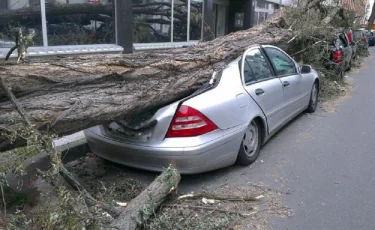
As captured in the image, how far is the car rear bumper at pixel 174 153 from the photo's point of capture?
384cm

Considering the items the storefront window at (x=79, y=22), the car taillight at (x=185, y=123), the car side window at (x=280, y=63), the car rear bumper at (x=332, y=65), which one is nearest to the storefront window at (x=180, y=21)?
the storefront window at (x=79, y=22)

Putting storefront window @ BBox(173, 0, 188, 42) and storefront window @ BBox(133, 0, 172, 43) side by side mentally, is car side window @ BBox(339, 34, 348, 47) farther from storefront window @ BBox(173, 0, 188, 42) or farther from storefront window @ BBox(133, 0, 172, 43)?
storefront window @ BBox(133, 0, 172, 43)

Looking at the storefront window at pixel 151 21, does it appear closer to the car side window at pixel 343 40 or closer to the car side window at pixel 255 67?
the car side window at pixel 255 67

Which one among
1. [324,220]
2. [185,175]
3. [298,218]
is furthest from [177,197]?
[324,220]

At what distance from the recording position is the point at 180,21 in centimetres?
1191

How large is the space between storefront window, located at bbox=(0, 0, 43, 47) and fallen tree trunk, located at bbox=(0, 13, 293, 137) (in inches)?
142

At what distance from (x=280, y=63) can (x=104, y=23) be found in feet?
15.9

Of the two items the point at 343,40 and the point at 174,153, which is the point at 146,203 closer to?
the point at 174,153

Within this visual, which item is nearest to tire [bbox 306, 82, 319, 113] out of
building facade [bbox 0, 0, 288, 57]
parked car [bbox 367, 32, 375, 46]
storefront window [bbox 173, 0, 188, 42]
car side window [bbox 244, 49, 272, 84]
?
car side window [bbox 244, 49, 272, 84]

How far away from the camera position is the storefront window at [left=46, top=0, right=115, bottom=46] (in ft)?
25.4

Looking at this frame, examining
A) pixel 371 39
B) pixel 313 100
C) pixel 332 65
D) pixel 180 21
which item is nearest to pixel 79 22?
pixel 180 21

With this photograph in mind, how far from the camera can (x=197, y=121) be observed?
3.88 meters

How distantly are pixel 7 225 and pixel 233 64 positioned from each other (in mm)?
3172

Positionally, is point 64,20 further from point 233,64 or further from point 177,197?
point 177,197
